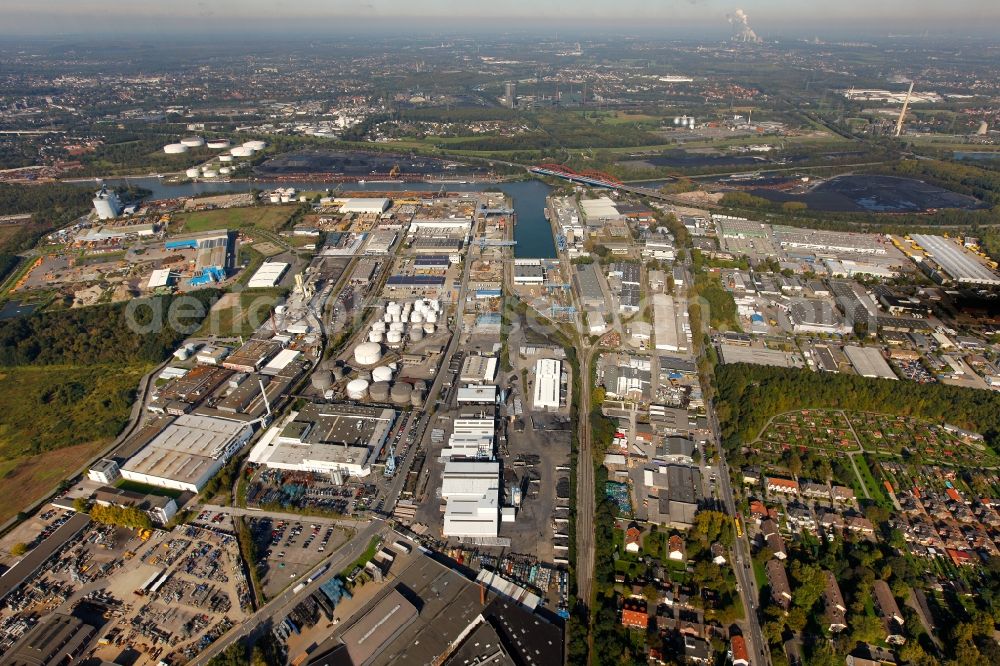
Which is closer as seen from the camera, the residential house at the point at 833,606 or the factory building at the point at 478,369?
the residential house at the point at 833,606

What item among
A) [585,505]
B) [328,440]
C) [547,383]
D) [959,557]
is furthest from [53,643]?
[959,557]

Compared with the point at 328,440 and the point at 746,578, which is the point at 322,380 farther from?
the point at 746,578

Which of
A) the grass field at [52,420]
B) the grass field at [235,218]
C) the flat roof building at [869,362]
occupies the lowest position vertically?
the grass field at [52,420]

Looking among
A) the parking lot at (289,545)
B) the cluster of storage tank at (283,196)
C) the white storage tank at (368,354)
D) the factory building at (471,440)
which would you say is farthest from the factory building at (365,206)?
the parking lot at (289,545)

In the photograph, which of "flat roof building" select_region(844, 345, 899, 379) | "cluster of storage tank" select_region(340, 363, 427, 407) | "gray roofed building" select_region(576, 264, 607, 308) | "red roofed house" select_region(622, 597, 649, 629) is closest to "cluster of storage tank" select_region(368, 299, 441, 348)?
"cluster of storage tank" select_region(340, 363, 427, 407)

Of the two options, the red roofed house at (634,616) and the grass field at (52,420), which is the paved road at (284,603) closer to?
the red roofed house at (634,616)

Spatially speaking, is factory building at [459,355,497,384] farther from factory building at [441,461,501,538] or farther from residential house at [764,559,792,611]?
residential house at [764,559,792,611]

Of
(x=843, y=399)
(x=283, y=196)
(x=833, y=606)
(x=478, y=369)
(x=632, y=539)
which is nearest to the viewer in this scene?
(x=833, y=606)
